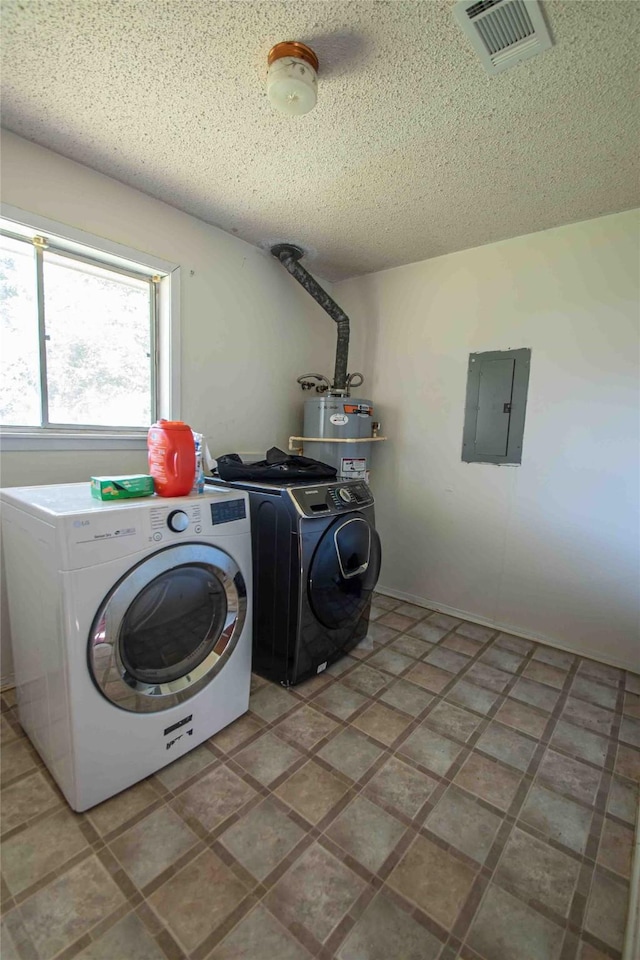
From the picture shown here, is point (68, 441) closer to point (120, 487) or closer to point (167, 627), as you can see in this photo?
point (120, 487)

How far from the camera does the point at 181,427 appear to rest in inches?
54.2

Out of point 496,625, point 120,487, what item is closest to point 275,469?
point 120,487

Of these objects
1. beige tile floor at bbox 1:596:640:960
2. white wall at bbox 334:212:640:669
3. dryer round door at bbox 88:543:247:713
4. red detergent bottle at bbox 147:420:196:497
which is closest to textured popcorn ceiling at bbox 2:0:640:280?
white wall at bbox 334:212:640:669

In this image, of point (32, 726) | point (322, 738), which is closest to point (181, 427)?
point (32, 726)

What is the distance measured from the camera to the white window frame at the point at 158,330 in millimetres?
1653

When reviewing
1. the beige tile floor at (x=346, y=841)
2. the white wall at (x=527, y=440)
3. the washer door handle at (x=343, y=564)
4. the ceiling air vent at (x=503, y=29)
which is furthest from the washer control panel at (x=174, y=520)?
the white wall at (x=527, y=440)

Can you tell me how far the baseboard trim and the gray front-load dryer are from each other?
1.01 m

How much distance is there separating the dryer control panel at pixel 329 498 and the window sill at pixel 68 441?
3.16 feet

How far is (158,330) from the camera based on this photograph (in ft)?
7.12

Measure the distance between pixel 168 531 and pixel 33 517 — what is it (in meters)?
0.38

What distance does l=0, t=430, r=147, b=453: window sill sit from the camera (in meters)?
1.66

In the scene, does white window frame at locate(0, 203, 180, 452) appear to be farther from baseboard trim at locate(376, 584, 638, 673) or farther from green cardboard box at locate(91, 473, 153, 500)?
baseboard trim at locate(376, 584, 638, 673)

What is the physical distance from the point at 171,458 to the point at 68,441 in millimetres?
814

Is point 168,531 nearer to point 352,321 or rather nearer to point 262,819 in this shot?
point 262,819
